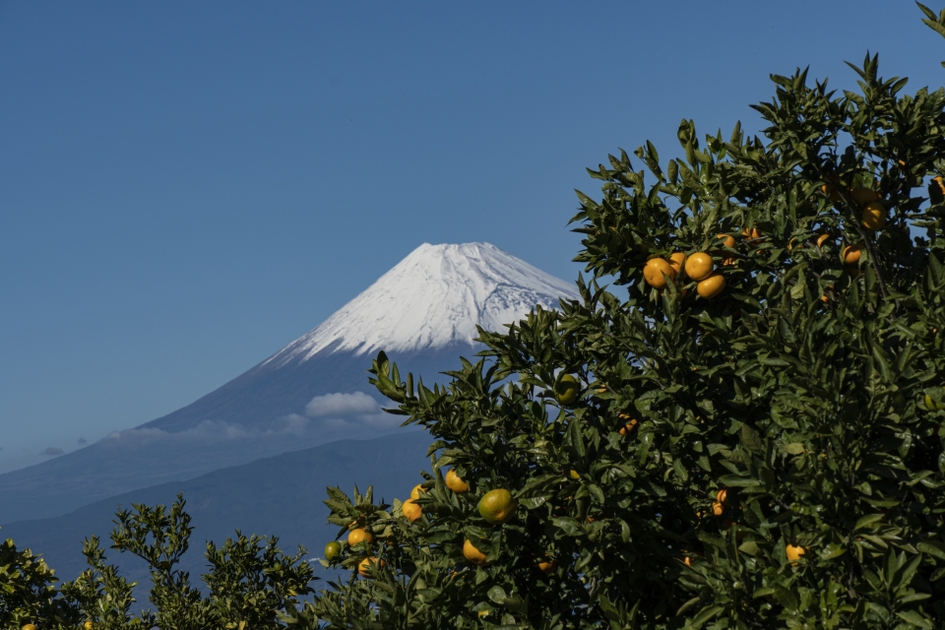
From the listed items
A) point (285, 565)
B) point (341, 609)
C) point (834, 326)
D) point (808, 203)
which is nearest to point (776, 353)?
point (834, 326)

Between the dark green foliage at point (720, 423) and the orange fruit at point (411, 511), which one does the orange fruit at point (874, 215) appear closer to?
the dark green foliage at point (720, 423)

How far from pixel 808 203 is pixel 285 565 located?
765 centimetres

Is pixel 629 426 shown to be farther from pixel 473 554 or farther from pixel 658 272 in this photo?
pixel 473 554

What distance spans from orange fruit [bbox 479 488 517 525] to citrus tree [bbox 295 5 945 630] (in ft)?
0.04

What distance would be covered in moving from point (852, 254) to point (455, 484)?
9.29ft

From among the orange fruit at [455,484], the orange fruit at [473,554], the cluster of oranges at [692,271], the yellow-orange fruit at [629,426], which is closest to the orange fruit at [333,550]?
the orange fruit at [455,484]

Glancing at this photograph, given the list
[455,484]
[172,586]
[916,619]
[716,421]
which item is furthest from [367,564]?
[172,586]

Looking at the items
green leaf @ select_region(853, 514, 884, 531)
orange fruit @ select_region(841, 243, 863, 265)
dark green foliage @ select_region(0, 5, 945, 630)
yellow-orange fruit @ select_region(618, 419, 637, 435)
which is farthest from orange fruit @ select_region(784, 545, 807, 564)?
orange fruit @ select_region(841, 243, 863, 265)

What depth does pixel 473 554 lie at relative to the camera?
164 inches

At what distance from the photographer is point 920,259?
195 inches

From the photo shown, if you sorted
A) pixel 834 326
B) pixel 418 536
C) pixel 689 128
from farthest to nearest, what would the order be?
pixel 689 128 → pixel 418 536 → pixel 834 326

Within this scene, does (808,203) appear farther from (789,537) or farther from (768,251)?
(789,537)

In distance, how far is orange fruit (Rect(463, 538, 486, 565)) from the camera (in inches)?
163

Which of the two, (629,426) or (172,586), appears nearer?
(629,426)
